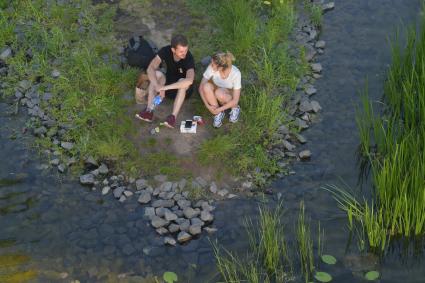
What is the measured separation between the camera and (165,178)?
9188 millimetres

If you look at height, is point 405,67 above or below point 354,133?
above

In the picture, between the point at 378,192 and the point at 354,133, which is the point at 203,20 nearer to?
the point at 354,133

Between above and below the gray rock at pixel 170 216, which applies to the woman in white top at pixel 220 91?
above

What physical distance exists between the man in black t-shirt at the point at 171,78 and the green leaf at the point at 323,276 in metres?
3.42

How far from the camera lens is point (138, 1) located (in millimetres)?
12484

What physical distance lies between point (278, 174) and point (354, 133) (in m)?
1.59

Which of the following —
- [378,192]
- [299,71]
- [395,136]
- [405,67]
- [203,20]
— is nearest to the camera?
[378,192]

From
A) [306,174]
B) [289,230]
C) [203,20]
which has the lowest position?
[289,230]

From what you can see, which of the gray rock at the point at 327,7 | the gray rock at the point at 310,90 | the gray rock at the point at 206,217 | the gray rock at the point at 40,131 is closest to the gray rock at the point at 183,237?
the gray rock at the point at 206,217

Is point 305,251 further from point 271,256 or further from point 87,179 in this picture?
point 87,179

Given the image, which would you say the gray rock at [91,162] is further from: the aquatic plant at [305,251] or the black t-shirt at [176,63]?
the aquatic plant at [305,251]

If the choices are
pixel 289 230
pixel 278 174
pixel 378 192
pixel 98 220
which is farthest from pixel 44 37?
pixel 378 192

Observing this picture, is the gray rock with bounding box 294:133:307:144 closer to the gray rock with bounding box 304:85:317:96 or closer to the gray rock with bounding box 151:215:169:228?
the gray rock with bounding box 304:85:317:96

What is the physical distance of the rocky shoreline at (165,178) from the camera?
859 cm
